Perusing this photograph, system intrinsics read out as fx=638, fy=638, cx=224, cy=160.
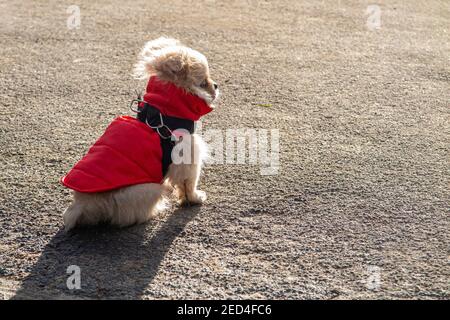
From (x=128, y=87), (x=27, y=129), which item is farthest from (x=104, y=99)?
(x=27, y=129)

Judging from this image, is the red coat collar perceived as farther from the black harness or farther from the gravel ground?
the gravel ground

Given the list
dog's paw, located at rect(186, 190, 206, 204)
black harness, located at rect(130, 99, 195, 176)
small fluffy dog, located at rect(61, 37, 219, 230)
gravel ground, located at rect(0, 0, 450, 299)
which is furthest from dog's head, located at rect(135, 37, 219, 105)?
gravel ground, located at rect(0, 0, 450, 299)

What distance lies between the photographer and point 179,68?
4.59 meters

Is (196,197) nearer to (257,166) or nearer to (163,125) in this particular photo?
(163,125)

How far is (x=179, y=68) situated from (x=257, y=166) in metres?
1.37

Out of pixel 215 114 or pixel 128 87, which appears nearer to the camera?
pixel 215 114

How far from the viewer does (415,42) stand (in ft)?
28.4

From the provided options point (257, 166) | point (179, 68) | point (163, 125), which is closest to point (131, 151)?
point (163, 125)

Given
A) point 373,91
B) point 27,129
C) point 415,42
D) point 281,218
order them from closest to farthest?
point 281,218 < point 27,129 < point 373,91 < point 415,42

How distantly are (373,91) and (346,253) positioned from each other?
3234 millimetres

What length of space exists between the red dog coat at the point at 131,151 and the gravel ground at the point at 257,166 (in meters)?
0.41

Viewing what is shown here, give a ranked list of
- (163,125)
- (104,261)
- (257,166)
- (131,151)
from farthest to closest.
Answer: (257,166) → (163,125) → (131,151) → (104,261)

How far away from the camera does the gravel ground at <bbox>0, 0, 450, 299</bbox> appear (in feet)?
13.6
